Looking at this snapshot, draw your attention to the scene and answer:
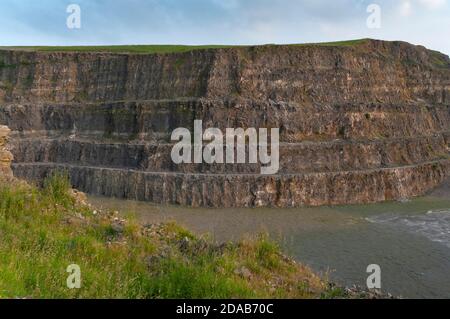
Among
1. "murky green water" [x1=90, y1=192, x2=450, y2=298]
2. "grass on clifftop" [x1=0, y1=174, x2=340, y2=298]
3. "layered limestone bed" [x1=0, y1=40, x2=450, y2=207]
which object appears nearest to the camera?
"grass on clifftop" [x1=0, y1=174, x2=340, y2=298]

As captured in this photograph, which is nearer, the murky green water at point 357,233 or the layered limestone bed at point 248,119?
the murky green water at point 357,233

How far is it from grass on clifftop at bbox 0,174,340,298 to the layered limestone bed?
48.9 feet

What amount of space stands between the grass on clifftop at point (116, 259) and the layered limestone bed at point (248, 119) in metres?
14.9

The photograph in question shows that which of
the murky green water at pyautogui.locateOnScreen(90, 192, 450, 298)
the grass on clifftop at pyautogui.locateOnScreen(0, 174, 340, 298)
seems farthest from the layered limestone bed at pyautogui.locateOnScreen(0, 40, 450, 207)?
the grass on clifftop at pyautogui.locateOnScreen(0, 174, 340, 298)

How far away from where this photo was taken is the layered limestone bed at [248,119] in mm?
27859

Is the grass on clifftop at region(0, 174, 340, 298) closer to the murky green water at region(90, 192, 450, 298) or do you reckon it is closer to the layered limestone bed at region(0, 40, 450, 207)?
the murky green water at region(90, 192, 450, 298)

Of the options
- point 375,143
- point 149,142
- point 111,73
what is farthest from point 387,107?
point 111,73

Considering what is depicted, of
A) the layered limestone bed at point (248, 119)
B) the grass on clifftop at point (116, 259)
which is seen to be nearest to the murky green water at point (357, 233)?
the layered limestone bed at point (248, 119)

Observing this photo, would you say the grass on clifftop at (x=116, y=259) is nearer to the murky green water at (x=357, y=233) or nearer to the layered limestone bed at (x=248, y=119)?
the murky green water at (x=357, y=233)

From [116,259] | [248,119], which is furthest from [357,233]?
[116,259]

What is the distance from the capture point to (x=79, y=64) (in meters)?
41.6

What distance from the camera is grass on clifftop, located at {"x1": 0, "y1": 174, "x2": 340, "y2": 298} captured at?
802 centimetres

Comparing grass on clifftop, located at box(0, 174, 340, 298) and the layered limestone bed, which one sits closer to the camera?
grass on clifftop, located at box(0, 174, 340, 298)

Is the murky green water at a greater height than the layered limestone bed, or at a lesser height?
lesser
